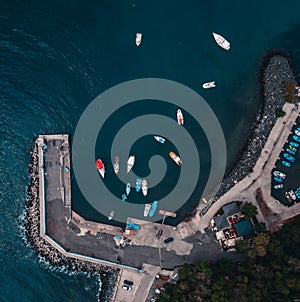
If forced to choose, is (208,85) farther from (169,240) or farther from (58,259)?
(58,259)

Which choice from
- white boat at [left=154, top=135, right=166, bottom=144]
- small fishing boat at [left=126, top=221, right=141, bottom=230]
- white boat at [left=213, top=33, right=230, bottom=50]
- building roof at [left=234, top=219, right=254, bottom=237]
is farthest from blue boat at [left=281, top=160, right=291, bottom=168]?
small fishing boat at [left=126, top=221, right=141, bottom=230]

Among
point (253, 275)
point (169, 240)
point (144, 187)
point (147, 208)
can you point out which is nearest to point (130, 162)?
point (144, 187)

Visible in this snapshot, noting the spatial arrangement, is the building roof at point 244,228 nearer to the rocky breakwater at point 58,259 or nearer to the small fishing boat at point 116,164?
the rocky breakwater at point 58,259

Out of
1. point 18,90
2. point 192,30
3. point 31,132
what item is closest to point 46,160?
point 31,132

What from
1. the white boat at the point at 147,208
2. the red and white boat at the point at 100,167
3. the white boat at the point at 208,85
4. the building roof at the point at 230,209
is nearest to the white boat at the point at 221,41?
the white boat at the point at 208,85

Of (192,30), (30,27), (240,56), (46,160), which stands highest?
(30,27)

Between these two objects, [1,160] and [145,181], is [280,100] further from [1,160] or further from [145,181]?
[1,160]
